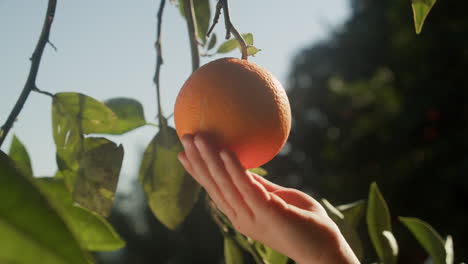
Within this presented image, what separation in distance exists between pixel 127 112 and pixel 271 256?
0.17 m

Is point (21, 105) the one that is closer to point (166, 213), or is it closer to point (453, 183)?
point (166, 213)

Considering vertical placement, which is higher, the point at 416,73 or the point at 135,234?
the point at 416,73

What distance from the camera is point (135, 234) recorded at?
6293 millimetres

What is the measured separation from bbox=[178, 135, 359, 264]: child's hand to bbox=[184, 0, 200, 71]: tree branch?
82 mm

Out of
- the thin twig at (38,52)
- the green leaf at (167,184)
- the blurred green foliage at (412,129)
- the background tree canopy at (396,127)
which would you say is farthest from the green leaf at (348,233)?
the blurred green foliage at (412,129)

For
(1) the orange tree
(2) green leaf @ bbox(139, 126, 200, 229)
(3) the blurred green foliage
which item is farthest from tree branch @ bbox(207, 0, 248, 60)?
(3) the blurred green foliage

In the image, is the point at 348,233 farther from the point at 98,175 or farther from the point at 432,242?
the point at 98,175

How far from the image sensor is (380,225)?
37 centimetres

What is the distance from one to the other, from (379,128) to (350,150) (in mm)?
437

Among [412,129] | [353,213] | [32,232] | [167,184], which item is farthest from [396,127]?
[32,232]

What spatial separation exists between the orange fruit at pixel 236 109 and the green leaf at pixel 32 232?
157 millimetres

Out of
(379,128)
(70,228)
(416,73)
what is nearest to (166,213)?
(70,228)

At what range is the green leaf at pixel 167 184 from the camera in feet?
1.09

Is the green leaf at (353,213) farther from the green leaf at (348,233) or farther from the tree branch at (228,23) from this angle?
the tree branch at (228,23)
